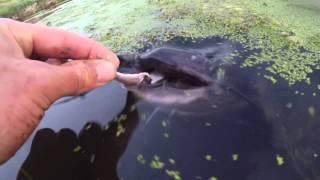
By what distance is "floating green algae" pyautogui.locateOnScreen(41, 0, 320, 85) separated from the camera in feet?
7.11

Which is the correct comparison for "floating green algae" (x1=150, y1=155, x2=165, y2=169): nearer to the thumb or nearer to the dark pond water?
the dark pond water

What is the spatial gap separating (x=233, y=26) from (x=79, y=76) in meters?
1.07

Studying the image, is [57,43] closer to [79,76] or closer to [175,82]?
[79,76]

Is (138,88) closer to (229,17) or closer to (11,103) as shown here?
(11,103)

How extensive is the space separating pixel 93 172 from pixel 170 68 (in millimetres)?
503

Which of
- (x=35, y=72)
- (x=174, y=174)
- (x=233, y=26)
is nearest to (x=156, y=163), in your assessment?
(x=174, y=174)

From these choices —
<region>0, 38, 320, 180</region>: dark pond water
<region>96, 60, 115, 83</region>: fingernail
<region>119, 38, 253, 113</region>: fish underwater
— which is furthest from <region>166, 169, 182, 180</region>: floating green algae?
<region>96, 60, 115, 83</region>: fingernail

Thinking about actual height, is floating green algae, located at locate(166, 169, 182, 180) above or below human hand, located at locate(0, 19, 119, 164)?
below

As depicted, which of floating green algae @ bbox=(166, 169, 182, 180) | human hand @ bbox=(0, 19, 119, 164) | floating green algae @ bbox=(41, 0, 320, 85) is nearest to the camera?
human hand @ bbox=(0, 19, 119, 164)

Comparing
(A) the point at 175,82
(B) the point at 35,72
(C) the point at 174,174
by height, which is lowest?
(C) the point at 174,174

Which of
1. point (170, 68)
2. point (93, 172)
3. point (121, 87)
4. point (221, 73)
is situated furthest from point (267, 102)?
point (93, 172)

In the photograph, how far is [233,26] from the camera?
8.07ft

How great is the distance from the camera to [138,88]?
1.97 metres

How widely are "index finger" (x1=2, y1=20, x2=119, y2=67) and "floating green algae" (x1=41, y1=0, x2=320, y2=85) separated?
0.52 metres
